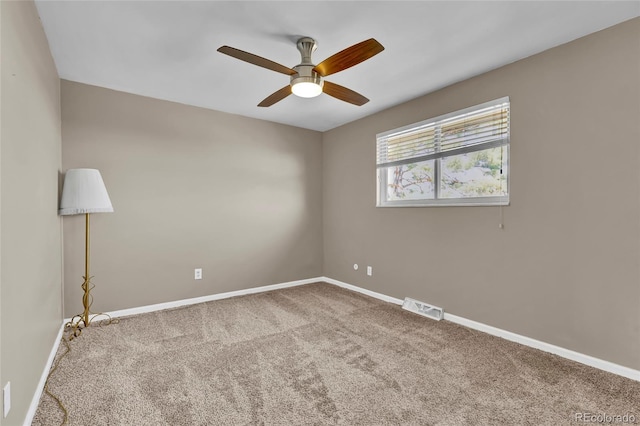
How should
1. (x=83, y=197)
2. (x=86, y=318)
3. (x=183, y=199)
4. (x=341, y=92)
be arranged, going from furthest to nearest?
(x=183, y=199) < (x=86, y=318) < (x=83, y=197) < (x=341, y=92)

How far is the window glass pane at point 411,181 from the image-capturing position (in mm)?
3424

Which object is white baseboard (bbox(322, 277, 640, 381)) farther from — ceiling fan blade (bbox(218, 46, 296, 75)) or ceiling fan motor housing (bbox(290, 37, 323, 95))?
ceiling fan blade (bbox(218, 46, 296, 75))

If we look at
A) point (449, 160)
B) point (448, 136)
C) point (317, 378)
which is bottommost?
point (317, 378)

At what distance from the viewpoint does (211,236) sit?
382 centimetres

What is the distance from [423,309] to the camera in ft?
10.8

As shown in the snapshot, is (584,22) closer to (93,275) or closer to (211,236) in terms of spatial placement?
(211,236)

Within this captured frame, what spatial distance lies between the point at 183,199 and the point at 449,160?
302cm

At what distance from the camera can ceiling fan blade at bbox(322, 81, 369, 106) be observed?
2413mm

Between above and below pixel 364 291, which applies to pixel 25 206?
above

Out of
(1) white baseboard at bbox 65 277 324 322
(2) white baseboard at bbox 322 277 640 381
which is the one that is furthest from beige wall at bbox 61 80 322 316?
(2) white baseboard at bbox 322 277 640 381

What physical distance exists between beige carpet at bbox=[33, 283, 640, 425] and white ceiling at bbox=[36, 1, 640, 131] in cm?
237

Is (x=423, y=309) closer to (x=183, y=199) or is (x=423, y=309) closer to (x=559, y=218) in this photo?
(x=559, y=218)

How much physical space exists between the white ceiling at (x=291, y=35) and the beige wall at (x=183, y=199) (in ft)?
1.53

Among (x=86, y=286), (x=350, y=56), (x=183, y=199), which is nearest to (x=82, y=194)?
(x=86, y=286)
